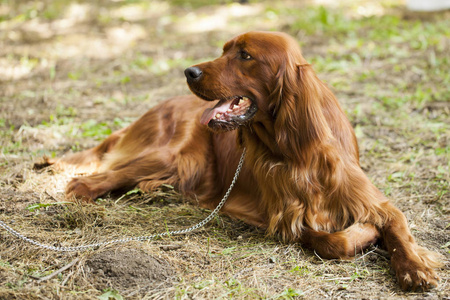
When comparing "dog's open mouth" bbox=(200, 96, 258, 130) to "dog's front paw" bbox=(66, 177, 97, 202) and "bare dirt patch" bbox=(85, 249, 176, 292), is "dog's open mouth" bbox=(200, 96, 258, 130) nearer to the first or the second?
"bare dirt patch" bbox=(85, 249, 176, 292)

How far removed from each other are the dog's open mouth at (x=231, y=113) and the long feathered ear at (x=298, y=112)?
16 cm

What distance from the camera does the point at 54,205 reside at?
3340mm

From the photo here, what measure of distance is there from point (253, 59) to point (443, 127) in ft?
8.67

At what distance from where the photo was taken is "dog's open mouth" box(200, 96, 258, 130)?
282 centimetres

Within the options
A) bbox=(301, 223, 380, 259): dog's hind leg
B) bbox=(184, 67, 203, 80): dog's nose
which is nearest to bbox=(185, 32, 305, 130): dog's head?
bbox=(184, 67, 203, 80): dog's nose

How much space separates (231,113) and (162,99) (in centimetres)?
307

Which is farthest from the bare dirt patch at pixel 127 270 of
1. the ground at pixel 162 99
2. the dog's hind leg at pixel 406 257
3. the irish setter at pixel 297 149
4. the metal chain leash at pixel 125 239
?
the dog's hind leg at pixel 406 257

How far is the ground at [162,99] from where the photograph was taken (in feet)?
8.25

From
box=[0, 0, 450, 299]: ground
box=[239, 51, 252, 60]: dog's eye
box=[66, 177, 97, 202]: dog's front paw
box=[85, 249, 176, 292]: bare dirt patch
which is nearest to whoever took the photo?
box=[85, 249, 176, 292]: bare dirt patch

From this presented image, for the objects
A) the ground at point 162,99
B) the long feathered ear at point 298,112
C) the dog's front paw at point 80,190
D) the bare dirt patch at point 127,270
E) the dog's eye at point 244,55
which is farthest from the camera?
the dog's front paw at point 80,190

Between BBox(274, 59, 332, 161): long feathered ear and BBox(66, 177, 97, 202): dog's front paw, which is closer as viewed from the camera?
BBox(274, 59, 332, 161): long feathered ear

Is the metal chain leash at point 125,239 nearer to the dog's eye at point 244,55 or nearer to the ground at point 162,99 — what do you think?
the ground at point 162,99

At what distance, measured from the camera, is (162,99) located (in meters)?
5.79

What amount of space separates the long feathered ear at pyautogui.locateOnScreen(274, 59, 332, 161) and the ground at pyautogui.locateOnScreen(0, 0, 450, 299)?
0.63 meters
